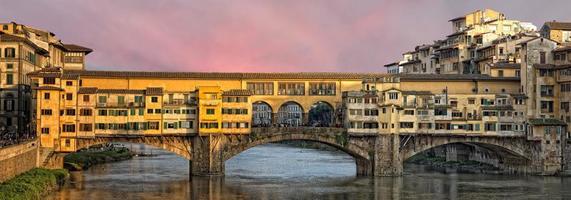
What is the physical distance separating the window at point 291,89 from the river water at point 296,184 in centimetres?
765

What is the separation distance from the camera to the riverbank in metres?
76.2

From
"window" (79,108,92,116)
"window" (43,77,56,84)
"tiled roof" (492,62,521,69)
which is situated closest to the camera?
"window" (43,77,56,84)

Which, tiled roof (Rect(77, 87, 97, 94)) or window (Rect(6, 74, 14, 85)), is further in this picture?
window (Rect(6, 74, 14, 85))

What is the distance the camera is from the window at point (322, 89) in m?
71.4

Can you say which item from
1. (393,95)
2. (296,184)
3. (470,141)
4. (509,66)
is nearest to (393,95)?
(393,95)

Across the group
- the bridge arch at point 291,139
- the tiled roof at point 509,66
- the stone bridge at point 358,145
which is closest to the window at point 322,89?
the stone bridge at point 358,145

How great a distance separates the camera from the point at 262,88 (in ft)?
233

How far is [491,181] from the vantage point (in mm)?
65812

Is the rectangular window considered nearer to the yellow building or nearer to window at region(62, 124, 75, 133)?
the yellow building

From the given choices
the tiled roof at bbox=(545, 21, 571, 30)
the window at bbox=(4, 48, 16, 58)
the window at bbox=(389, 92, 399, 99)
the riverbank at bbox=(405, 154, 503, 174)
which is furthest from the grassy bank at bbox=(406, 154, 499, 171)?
the window at bbox=(4, 48, 16, 58)

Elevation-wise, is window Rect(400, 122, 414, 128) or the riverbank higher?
window Rect(400, 122, 414, 128)

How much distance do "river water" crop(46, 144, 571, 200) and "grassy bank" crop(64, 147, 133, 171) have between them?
56.8 inches

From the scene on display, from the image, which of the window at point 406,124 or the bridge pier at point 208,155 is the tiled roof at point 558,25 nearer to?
the window at point 406,124

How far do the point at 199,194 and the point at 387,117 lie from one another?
20.1 metres
